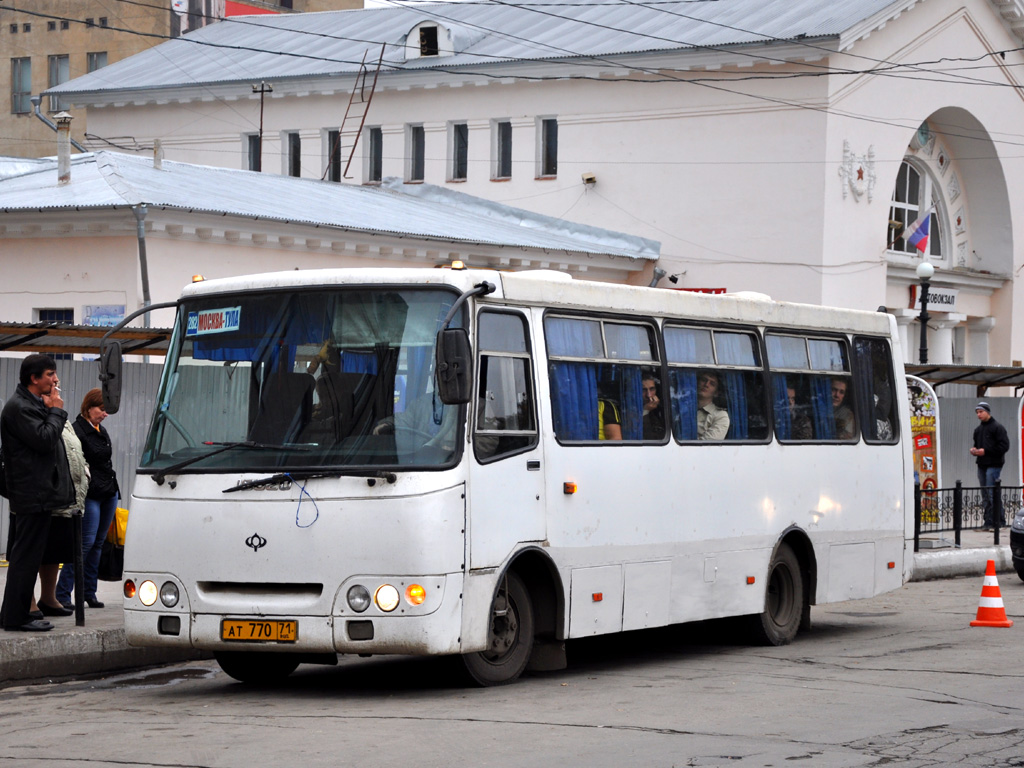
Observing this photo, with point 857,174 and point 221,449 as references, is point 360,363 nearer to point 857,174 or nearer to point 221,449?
point 221,449

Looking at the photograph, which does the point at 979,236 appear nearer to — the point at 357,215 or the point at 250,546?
the point at 357,215

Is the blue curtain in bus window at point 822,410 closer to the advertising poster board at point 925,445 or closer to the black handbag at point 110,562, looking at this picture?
the black handbag at point 110,562

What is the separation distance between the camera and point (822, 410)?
14102 millimetres

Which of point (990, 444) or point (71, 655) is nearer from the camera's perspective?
point (71, 655)

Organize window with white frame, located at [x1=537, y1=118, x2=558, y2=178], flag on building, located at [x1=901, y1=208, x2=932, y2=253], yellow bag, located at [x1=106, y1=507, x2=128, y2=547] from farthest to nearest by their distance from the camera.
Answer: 1. flag on building, located at [x1=901, y1=208, x2=932, y2=253]
2. window with white frame, located at [x1=537, y1=118, x2=558, y2=178]
3. yellow bag, located at [x1=106, y1=507, x2=128, y2=547]

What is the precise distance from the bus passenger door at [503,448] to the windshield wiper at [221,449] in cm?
111

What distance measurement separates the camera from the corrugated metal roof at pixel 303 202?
25.3m

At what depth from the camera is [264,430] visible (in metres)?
10.3

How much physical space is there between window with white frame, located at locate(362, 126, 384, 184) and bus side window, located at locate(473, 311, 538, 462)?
3205cm

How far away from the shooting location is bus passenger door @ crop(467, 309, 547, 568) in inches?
401

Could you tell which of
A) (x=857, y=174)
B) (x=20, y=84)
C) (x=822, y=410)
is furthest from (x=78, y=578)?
(x=20, y=84)

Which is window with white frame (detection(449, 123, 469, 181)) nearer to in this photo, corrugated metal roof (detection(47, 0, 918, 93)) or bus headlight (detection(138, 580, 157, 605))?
corrugated metal roof (detection(47, 0, 918, 93))

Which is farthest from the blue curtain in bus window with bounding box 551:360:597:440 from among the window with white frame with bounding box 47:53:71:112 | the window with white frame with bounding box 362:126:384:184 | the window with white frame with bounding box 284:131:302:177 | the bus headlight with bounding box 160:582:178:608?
the window with white frame with bounding box 47:53:71:112

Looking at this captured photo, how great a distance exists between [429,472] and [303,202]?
68.0 ft
